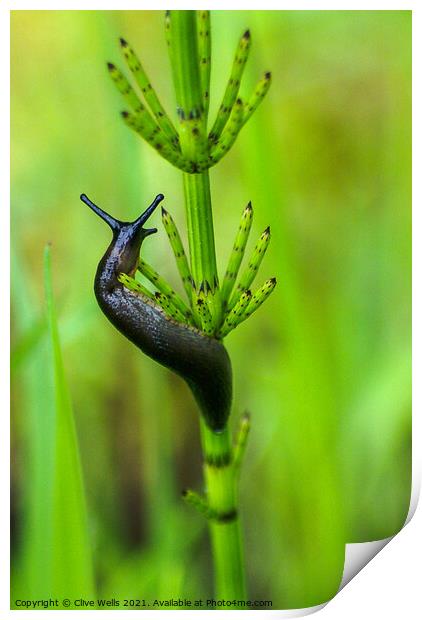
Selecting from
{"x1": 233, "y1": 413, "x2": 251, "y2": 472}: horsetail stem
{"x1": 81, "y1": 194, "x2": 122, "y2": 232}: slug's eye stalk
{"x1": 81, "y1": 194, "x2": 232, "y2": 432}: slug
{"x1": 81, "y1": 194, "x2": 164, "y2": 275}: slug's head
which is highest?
{"x1": 81, "y1": 194, "x2": 122, "y2": 232}: slug's eye stalk

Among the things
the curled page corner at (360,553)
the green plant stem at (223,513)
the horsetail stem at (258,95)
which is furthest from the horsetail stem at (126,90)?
the curled page corner at (360,553)

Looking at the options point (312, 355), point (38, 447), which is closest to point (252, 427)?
point (312, 355)

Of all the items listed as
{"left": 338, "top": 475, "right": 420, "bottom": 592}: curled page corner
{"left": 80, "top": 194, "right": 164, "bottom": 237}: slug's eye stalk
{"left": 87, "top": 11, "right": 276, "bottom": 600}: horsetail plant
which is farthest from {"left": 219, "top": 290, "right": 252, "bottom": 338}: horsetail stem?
{"left": 338, "top": 475, "right": 420, "bottom": 592}: curled page corner

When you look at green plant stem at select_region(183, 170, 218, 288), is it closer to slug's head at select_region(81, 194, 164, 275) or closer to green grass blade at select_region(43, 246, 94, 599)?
slug's head at select_region(81, 194, 164, 275)

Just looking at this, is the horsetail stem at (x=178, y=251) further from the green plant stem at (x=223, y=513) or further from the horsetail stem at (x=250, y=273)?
the green plant stem at (x=223, y=513)

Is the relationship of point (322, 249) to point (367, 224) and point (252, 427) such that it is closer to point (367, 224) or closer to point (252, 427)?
point (367, 224)

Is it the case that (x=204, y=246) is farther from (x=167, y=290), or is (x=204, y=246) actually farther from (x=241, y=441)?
(x=241, y=441)

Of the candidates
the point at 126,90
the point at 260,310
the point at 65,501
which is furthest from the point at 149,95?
the point at 65,501
